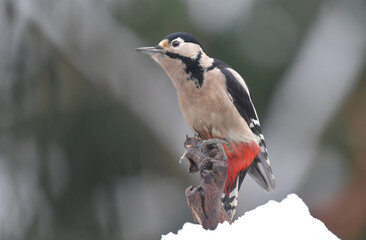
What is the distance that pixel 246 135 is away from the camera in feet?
5.90

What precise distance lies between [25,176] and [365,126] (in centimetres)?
182

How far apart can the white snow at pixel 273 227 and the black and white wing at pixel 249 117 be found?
0.50 m

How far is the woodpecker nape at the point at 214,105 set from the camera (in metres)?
1.78

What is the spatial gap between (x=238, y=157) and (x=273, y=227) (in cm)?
56

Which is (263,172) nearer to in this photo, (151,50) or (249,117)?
(249,117)

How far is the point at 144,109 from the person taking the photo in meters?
3.19

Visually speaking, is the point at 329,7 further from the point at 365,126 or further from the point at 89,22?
the point at 89,22

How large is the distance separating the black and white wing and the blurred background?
119 cm

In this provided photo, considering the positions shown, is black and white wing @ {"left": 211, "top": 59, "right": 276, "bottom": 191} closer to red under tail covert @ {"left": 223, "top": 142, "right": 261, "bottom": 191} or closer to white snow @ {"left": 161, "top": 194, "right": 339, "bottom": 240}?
red under tail covert @ {"left": 223, "top": 142, "right": 261, "bottom": 191}

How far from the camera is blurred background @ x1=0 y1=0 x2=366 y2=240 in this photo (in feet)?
9.59

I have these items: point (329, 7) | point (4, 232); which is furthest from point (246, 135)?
point (329, 7)

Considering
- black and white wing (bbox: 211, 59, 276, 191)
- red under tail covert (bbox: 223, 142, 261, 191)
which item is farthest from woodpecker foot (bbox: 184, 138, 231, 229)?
black and white wing (bbox: 211, 59, 276, 191)

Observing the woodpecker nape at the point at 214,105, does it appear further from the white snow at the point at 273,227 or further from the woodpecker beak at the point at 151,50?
the white snow at the point at 273,227

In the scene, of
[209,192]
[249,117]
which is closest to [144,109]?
[249,117]
